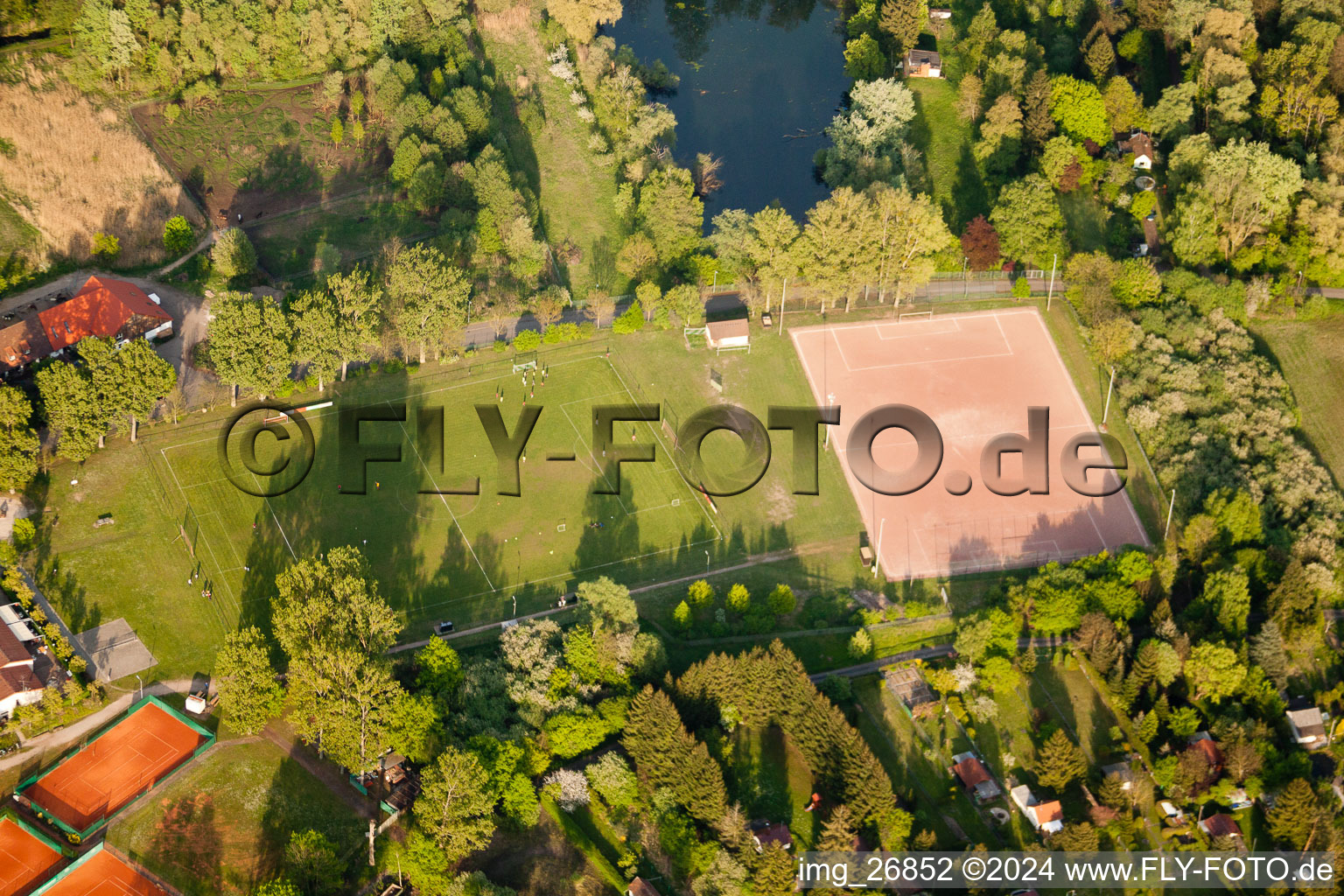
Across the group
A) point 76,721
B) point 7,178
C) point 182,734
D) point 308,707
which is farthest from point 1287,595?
point 7,178

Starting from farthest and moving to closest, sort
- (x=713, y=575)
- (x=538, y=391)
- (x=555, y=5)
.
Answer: (x=555, y=5), (x=538, y=391), (x=713, y=575)

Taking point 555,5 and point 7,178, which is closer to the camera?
point 7,178

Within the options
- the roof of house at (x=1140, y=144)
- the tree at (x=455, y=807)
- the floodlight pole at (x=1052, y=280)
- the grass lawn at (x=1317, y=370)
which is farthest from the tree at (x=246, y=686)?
the roof of house at (x=1140, y=144)

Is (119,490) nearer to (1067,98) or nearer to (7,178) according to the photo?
(7,178)

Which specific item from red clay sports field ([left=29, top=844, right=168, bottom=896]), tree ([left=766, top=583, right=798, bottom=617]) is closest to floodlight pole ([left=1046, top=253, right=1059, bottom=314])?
tree ([left=766, top=583, right=798, bottom=617])

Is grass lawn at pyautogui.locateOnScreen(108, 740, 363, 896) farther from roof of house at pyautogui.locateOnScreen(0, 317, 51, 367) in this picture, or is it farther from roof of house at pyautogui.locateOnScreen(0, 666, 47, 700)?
roof of house at pyautogui.locateOnScreen(0, 317, 51, 367)
